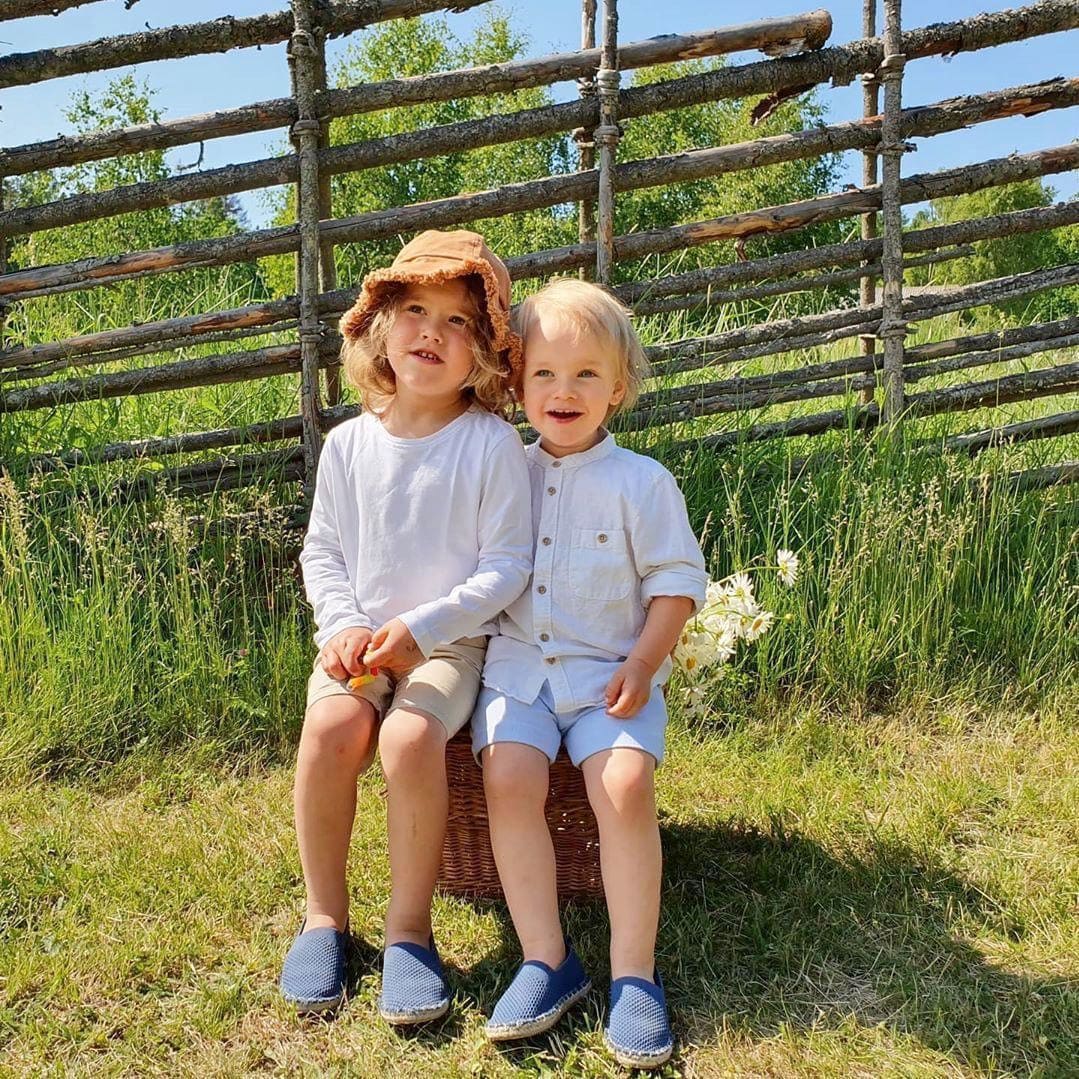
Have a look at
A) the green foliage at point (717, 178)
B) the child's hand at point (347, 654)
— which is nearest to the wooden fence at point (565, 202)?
the child's hand at point (347, 654)

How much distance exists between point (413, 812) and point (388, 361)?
0.96 m

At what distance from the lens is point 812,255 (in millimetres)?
4086

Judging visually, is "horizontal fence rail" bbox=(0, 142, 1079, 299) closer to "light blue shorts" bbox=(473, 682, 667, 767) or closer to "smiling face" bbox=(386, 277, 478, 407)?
"smiling face" bbox=(386, 277, 478, 407)

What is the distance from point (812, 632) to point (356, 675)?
1632 millimetres

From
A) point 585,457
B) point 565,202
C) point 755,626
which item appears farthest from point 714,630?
point 565,202

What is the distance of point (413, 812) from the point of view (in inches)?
82.2

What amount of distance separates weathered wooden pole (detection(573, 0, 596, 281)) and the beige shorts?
2.05 metres

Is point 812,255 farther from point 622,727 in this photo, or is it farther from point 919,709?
point 622,727

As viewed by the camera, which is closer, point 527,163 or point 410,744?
point 410,744

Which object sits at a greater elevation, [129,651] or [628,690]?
[628,690]

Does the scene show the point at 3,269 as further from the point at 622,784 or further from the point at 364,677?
the point at 622,784

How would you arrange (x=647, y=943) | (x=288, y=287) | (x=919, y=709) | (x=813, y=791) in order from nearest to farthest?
(x=647, y=943) < (x=813, y=791) < (x=919, y=709) < (x=288, y=287)

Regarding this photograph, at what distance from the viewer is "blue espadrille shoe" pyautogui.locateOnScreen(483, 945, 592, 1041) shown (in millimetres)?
1911

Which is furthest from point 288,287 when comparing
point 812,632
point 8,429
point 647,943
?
point 647,943
